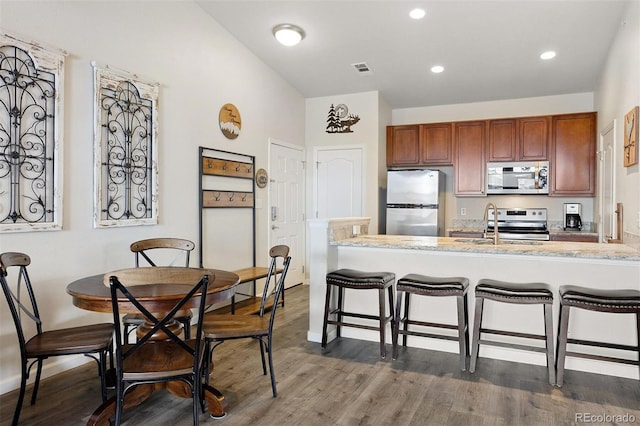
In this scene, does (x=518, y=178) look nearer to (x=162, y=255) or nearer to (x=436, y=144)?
(x=436, y=144)

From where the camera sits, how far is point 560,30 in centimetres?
397

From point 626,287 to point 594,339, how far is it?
0.41 metres

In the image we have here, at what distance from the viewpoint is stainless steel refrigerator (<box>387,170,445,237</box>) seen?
5.58 meters

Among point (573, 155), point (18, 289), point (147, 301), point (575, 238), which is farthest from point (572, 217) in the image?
point (18, 289)

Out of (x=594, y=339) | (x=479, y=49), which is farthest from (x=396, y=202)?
(x=594, y=339)

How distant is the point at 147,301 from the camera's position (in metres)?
1.96

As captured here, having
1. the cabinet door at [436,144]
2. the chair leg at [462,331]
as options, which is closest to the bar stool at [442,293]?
the chair leg at [462,331]

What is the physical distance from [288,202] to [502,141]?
303cm

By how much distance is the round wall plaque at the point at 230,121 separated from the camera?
4473mm

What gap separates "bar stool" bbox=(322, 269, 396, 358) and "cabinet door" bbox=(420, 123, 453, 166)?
3.09 metres

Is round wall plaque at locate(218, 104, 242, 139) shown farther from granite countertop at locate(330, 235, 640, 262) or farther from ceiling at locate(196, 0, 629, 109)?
granite countertop at locate(330, 235, 640, 262)

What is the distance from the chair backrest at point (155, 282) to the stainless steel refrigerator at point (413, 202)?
12.1 feet

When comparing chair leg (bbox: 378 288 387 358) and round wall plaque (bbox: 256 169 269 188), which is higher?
round wall plaque (bbox: 256 169 269 188)

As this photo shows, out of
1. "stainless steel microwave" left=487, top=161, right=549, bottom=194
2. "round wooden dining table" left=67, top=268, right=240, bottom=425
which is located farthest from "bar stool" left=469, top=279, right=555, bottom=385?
"stainless steel microwave" left=487, top=161, right=549, bottom=194
